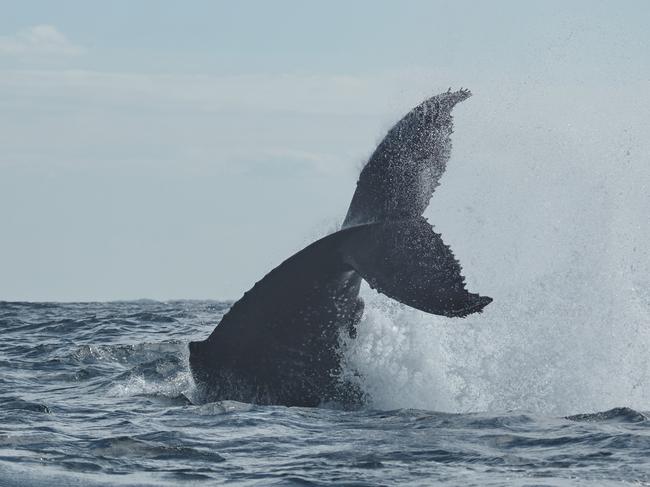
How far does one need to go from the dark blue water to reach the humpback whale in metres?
0.28

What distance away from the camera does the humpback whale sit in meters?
8.80

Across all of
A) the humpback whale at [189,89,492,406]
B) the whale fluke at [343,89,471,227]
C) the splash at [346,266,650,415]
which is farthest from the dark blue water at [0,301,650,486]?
the whale fluke at [343,89,471,227]

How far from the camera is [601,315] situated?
12.0m

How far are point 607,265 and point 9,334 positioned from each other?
11.1 m

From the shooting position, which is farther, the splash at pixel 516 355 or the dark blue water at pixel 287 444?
the splash at pixel 516 355

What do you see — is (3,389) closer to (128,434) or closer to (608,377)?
(128,434)

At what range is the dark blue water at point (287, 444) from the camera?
742 cm

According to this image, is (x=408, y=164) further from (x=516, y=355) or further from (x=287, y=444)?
(x=516, y=355)

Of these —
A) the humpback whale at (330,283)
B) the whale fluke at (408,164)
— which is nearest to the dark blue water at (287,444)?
the humpback whale at (330,283)

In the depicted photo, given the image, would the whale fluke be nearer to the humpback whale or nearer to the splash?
the humpback whale

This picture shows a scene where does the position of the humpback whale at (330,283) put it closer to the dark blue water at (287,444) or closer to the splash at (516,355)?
the dark blue water at (287,444)

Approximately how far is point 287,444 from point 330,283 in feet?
4.56

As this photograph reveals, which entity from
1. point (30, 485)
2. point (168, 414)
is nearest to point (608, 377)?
point (168, 414)

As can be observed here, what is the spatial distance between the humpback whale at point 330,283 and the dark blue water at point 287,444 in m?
0.28
